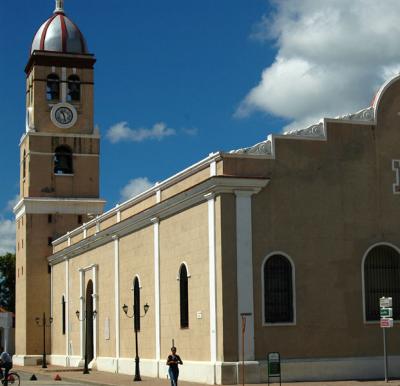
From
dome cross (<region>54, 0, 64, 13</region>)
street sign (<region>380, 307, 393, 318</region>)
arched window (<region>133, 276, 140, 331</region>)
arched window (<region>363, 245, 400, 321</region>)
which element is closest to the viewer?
street sign (<region>380, 307, 393, 318</region>)

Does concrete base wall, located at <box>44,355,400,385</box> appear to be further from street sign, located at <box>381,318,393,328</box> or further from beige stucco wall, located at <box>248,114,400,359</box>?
street sign, located at <box>381,318,393,328</box>

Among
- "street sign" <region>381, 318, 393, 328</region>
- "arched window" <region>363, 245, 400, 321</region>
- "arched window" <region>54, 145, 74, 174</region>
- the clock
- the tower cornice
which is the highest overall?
the tower cornice

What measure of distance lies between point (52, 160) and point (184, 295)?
2778 cm

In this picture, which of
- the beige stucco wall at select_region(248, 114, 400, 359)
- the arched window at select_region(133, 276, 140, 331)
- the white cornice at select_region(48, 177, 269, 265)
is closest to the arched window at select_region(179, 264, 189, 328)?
the white cornice at select_region(48, 177, 269, 265)

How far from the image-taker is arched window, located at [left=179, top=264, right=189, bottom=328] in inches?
1387

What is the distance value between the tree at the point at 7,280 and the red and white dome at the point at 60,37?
130 ft

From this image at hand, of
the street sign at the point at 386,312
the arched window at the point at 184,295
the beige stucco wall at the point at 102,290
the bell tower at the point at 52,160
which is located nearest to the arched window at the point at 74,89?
the bell tower at the point at 52,160

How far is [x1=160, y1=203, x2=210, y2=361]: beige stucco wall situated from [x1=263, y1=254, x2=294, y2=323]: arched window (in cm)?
219

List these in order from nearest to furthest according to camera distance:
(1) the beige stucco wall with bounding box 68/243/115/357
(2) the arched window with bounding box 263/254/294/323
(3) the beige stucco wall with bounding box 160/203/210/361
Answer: (2) the arched window with bounding box 263/254/294/323, (3) the beige stucco wall with bounding box 160/203/210/361, (1) the beige stucco wall with bounding box 68/243/115/357

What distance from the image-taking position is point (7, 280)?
327ft

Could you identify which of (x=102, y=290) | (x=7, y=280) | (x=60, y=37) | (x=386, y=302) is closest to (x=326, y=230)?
(x=386, y=302)

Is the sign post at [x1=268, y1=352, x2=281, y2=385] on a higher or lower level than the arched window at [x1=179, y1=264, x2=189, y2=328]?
lower

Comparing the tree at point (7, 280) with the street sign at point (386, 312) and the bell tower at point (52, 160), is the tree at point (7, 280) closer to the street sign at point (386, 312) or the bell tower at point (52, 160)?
the bell tower at point (52, 160)

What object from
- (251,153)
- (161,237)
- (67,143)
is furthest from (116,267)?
(67,143)
